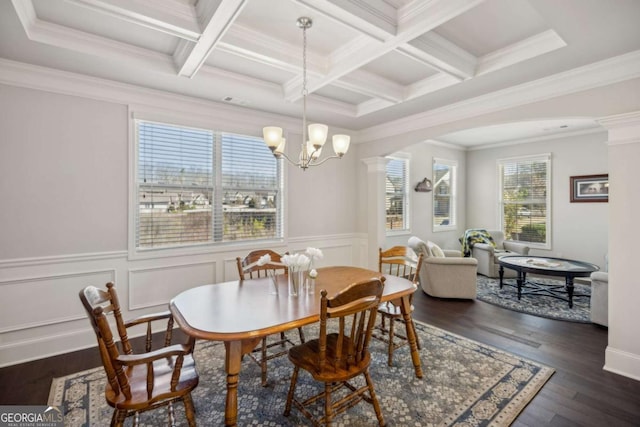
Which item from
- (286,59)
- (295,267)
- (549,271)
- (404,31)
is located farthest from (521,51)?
(549,271)

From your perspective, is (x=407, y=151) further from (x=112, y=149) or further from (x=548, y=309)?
(x=112, y=149)

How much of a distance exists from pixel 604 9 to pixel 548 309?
3.62 meters

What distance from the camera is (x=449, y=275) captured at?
4.53 meters

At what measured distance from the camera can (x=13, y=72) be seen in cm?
268

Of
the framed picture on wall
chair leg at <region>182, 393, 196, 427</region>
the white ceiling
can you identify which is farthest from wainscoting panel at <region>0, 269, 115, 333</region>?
the framed picture on wall

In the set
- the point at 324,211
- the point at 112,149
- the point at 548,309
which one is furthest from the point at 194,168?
the point at 548,309

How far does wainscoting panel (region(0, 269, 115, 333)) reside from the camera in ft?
8.95

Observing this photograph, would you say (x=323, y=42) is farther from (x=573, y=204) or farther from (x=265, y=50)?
(x=573, y=204)

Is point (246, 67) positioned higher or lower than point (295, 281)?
higher

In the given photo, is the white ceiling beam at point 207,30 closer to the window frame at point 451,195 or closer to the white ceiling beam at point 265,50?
the white ceiling beam at point 265,50

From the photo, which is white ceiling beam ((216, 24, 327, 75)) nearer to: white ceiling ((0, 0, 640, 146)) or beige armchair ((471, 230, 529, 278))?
white ceiling ((0, 0, 640, 146))

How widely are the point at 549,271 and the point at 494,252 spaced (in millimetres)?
1688

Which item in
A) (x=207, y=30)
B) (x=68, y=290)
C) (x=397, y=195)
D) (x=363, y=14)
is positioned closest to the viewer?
(x=363, y=14)

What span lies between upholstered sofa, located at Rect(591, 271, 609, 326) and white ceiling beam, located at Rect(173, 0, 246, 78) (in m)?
4.49
